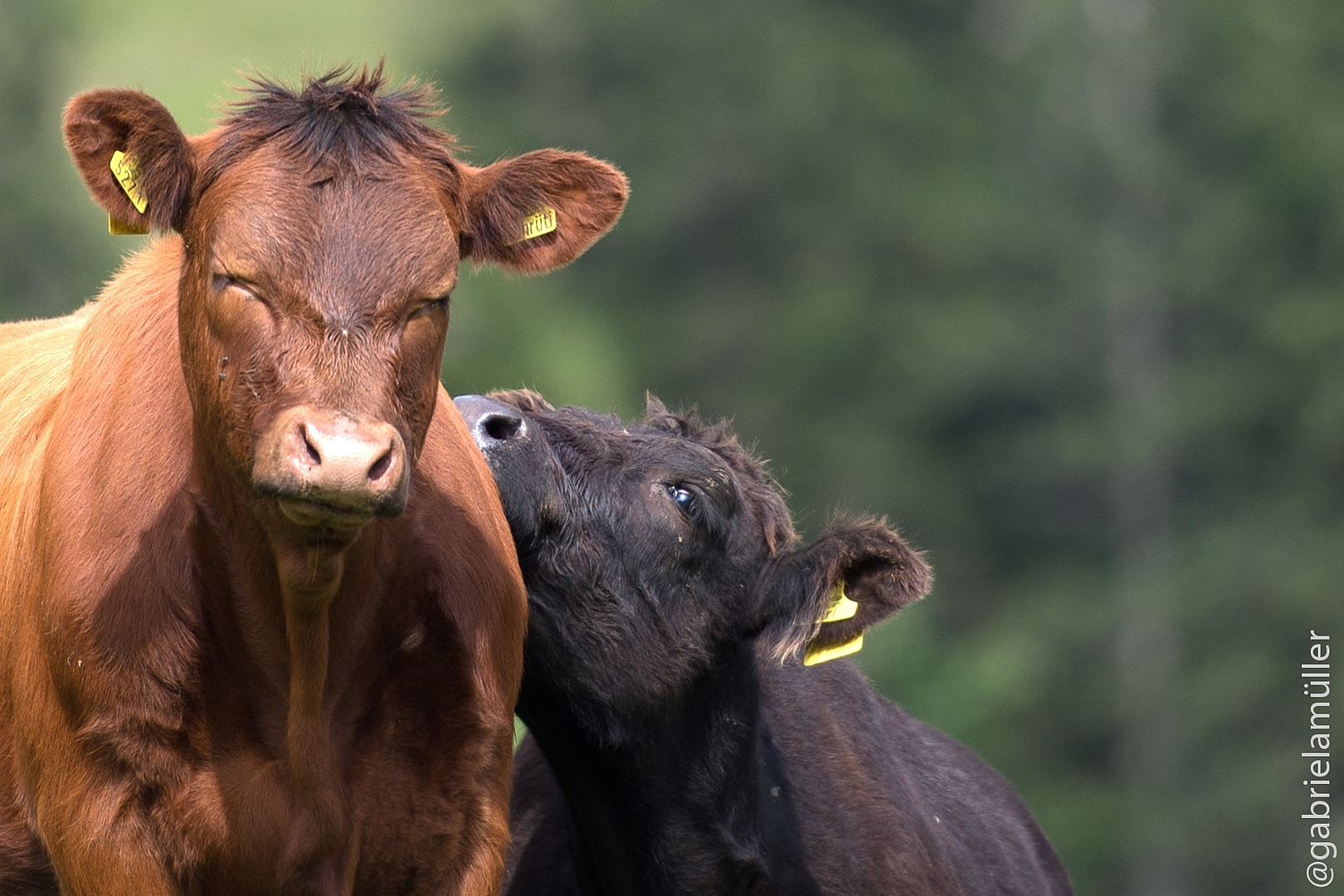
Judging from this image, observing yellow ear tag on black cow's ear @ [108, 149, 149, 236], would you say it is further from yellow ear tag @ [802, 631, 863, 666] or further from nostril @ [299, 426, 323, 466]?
yellow ear tag @ [802, 631, 863, 666]

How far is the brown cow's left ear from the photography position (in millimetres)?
5027

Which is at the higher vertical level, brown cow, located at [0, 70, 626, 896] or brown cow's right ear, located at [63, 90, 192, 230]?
brown cow's right ear, located at [63, 90, 192, 230]

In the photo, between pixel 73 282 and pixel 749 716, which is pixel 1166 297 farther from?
pixel 749 716

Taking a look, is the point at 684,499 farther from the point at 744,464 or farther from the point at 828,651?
the point at 828,651

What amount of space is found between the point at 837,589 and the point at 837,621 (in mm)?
107

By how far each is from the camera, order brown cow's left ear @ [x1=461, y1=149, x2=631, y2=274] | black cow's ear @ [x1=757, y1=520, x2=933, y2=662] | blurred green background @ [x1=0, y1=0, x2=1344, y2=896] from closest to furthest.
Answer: brown cow's left ear @ [x1=461, y1=149, x2=631, y2=274]
black cow's ear @ [x1=757, y1=520, x2=933, y2=662]
blurred green background @ [x1=0, y1=0, x2=1344, y2=896]

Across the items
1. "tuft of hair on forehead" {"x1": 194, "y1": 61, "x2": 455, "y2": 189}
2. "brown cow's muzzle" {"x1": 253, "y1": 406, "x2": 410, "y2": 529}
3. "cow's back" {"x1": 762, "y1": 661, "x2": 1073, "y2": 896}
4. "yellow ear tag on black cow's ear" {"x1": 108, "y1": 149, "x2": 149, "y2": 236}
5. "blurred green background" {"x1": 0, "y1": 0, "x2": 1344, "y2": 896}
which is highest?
"blurred green background" {"x1": 0, "y1": 0, "x2": 1344, "y2": 896}

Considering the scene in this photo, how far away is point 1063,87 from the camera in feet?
116

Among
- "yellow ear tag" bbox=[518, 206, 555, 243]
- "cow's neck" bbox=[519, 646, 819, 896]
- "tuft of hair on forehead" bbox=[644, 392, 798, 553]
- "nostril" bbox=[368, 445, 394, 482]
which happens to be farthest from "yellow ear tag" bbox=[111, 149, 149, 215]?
"tuft of hair on forehead" bbox=[644, 392, 798, 553]

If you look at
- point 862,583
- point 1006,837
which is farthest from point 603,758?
point 1006,837

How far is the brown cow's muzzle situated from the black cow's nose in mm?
2074

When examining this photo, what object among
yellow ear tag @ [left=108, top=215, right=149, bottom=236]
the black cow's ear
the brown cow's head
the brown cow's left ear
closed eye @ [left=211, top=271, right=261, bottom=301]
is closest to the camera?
the brown cow's head

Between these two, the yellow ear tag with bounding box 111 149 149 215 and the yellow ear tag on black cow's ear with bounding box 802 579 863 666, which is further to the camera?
the yellow ear tag on black cow's ear with bounding box 802 579 863 666

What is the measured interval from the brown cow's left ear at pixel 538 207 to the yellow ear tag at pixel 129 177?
79 cm
